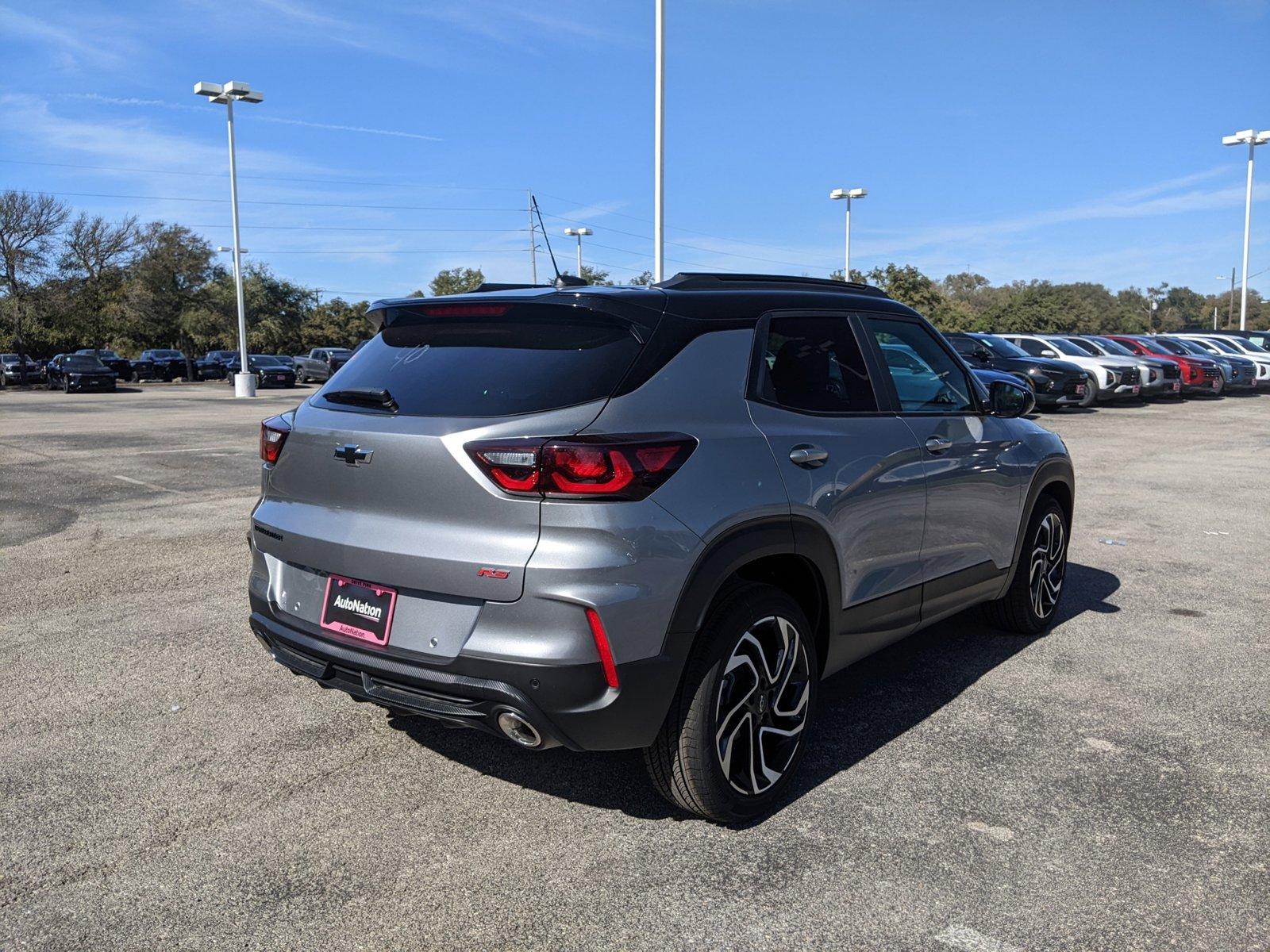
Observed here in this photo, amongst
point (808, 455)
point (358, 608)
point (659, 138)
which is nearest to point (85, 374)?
point (659, 138)

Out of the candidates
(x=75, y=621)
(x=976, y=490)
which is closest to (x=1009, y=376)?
(x=976, y=490)

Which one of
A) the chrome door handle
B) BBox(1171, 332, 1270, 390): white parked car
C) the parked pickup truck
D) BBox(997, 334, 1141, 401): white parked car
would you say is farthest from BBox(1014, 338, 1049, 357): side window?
the parked pickup truck

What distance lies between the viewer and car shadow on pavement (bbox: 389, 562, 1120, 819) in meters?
3.71

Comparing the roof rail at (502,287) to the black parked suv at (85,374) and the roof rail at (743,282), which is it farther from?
the black parked suv at (85,374)

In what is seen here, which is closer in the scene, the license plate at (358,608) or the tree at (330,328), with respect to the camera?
the license plate at (358,608)

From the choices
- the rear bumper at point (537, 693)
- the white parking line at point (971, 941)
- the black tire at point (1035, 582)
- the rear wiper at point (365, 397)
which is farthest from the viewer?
the black tire at point (1035, 582)

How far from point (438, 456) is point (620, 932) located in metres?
1.43

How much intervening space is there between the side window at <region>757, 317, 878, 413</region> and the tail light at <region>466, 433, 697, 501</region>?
707 millimetres

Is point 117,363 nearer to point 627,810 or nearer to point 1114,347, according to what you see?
point 1114,347

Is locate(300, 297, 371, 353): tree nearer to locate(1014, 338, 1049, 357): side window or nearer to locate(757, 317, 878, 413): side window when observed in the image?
locate(1014, 338, 1049, 357): side window

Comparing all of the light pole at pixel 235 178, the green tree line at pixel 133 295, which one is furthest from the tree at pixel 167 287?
the light pole at pixel 235 178

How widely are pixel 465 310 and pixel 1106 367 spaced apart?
24105 mm

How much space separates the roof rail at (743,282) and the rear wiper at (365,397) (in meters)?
1.01

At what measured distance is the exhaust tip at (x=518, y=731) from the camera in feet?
9.99
